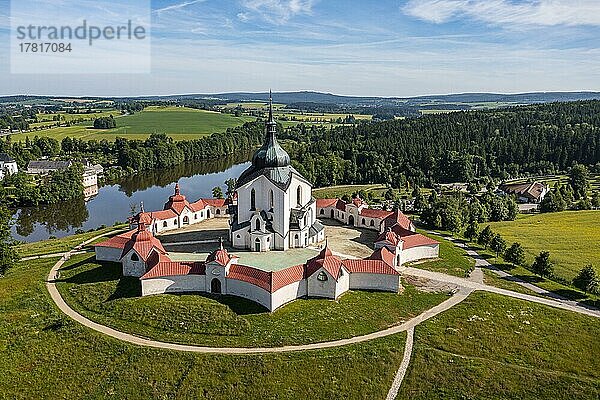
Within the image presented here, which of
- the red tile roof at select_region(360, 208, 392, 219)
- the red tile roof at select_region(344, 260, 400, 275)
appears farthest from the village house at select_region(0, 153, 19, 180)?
the red tile roof at select_region(344, 260, 400, 275)

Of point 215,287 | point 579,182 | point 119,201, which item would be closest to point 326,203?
point 215,287

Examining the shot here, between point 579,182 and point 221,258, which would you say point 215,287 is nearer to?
point 221,258

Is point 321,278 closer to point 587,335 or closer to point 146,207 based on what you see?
point 587,335

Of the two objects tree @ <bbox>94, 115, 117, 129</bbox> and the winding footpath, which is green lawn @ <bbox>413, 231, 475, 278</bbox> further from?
tree @ <bbox>94, 115, 117, 129</bbox>

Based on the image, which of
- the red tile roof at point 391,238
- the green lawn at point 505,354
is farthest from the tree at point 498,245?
the green lawn at point 505,354

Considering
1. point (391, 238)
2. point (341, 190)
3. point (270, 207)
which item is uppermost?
point (270, 207)

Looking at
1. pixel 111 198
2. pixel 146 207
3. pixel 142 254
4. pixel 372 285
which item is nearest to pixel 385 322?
pixel 372 285

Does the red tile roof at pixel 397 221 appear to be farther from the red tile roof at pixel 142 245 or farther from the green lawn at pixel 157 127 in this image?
the green lawn at pixel 157 127
